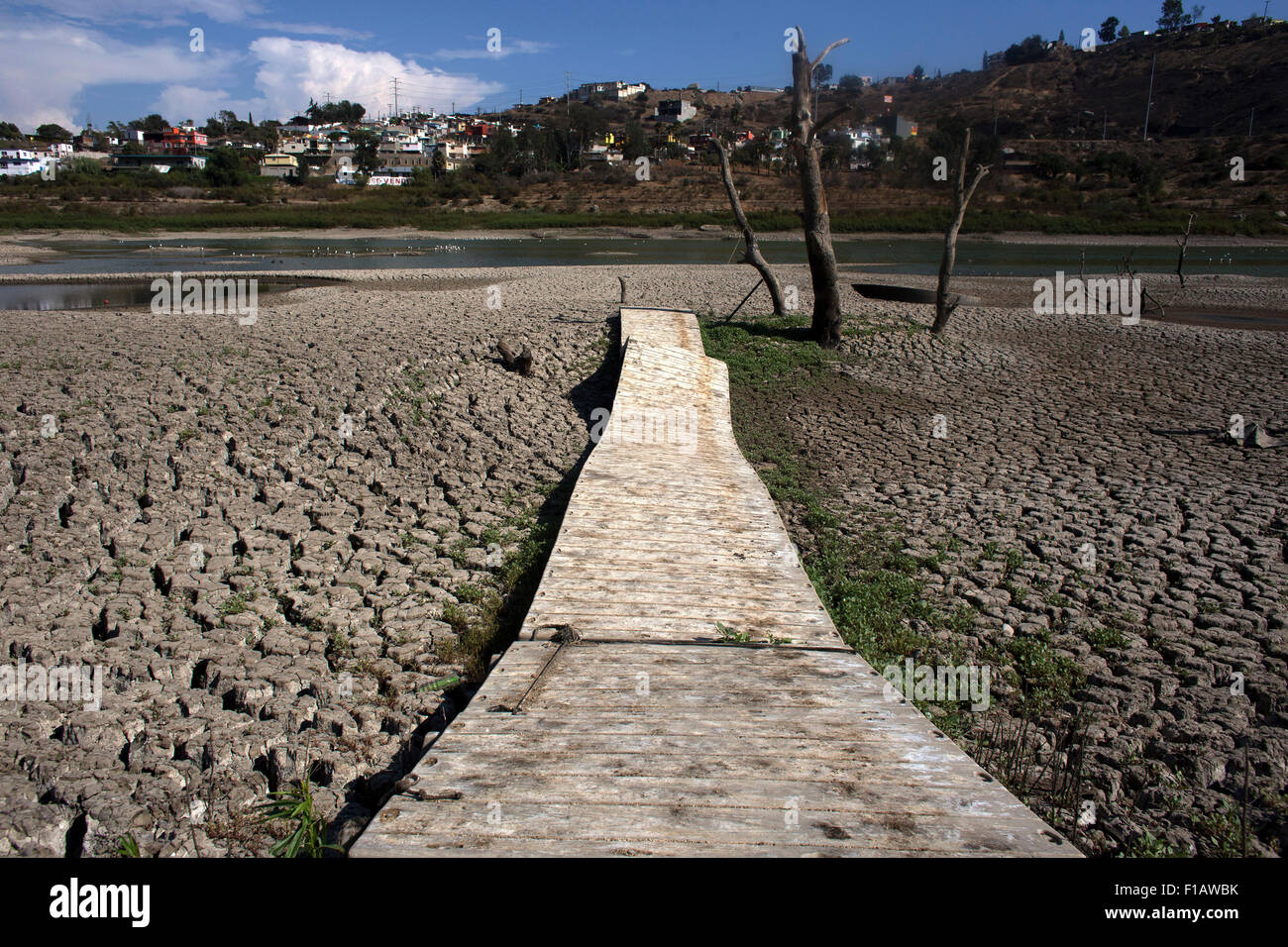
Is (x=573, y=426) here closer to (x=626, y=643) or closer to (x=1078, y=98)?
(x=626, y=643)

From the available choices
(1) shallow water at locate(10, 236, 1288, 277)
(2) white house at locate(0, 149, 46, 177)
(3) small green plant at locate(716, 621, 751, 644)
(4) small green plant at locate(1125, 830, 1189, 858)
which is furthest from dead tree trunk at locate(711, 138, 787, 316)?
(2) white house at locate(0, 149, 46, 177)

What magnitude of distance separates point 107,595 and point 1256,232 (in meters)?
56.8

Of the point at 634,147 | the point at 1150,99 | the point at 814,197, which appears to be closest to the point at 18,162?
the point at 634,147

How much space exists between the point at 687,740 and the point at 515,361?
27.3 feet

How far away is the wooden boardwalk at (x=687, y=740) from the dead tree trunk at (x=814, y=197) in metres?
8.61

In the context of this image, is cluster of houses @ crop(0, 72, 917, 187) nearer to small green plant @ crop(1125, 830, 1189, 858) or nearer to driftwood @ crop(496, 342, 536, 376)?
driftwood @ crop(496, 342, 536, 376)

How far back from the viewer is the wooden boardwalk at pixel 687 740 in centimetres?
256

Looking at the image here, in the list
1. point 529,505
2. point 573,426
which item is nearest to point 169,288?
point 573,426

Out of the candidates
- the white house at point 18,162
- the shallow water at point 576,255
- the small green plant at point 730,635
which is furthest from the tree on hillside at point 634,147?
the small green plant at point 730,635

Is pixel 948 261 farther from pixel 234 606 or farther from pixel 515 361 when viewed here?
pixel 234 606

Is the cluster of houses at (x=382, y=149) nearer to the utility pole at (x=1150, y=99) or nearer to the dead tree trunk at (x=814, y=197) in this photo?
the utility pole at (x=1150, y=99)

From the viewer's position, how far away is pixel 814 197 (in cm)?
1280

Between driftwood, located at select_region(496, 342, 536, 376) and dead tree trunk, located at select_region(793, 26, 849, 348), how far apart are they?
477 centimetres

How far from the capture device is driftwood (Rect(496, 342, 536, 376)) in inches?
424
